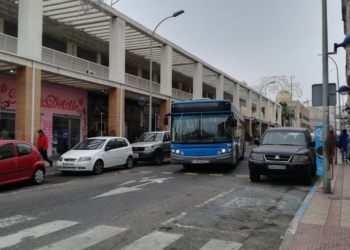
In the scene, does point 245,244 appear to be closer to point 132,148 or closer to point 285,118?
point 132,148

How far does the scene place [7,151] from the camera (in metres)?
10.4

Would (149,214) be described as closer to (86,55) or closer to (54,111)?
(54,111)

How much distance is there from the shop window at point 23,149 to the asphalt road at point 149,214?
→ 111cm

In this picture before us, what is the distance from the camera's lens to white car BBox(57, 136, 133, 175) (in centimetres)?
1379

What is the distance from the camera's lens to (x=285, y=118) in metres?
84.0

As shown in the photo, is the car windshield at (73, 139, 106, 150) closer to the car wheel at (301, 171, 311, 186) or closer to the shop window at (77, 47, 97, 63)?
the car wheel at (301, 171, 311, 186)

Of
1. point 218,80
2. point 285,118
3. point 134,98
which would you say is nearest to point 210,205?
point 134,98

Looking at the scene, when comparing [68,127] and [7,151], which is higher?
[68,127]

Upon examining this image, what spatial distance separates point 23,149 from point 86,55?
17146 millimetres

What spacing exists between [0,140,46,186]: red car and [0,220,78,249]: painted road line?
464 centimetres

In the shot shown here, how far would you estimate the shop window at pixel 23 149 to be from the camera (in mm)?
10812

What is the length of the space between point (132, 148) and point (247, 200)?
1024cm

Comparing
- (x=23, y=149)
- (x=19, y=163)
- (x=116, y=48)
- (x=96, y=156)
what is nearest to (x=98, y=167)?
(x=96, y=156)

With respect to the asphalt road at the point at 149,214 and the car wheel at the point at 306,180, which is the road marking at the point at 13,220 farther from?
the car wheel at the point at 306,180
